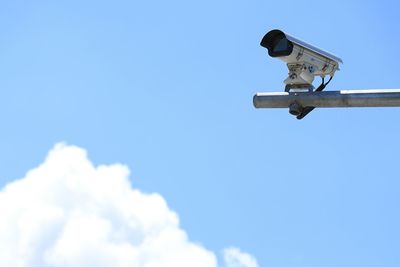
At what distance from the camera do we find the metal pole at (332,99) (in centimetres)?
755

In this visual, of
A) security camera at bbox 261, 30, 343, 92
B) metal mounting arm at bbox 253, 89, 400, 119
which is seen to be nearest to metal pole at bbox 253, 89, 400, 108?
metal mounting arm at bbox 253, 89, 400, 119

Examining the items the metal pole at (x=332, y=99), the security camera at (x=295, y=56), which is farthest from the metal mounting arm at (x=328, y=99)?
the security camera at (x=295, y=56)

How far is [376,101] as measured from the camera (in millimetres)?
7590

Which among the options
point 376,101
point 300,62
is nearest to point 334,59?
point 300,62

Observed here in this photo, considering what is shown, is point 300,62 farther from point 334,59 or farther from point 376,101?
point 376,101

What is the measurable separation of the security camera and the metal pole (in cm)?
17

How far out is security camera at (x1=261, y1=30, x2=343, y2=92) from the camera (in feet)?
26.9

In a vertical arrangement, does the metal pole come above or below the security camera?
below

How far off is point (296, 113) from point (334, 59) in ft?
3.00

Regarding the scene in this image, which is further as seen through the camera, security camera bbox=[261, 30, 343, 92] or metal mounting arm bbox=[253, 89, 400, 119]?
security camera bbox=[261, 30, 343, 92]

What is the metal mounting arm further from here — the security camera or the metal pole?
the security camera

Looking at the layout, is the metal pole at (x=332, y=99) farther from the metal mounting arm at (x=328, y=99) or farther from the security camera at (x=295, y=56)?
the security camera at (x=295, y=56)

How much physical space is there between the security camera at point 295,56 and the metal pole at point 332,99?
0.57ft

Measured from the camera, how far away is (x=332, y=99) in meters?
7.85
